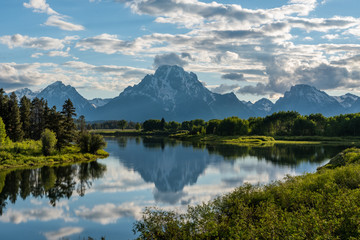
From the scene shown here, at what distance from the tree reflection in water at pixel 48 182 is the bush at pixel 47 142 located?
35.6 ft

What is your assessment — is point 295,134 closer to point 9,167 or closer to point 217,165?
point 217,165

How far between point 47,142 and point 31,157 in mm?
5466

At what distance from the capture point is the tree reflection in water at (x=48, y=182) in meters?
43.0

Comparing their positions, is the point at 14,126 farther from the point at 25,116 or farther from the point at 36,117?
the point at 36,117

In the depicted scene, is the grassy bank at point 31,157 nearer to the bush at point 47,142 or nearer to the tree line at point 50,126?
the bush at point 47,142

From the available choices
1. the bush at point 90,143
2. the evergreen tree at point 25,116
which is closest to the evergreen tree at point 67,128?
the bush at point 90,143

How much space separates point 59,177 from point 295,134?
153 meters

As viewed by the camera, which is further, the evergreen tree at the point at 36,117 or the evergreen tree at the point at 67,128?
the evergreen tree at the point at 36,117

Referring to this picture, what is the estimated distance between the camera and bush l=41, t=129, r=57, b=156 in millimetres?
74250

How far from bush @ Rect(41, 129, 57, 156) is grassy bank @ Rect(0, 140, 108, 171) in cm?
121

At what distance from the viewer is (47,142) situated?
74.7 m

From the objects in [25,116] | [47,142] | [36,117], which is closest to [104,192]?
[47,142]

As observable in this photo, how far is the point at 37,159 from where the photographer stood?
70.6m

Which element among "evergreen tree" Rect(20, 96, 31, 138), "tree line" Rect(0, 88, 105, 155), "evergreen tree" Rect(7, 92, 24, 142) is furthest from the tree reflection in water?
"evergreen tree" Rect(20, 96, 31, 138)
